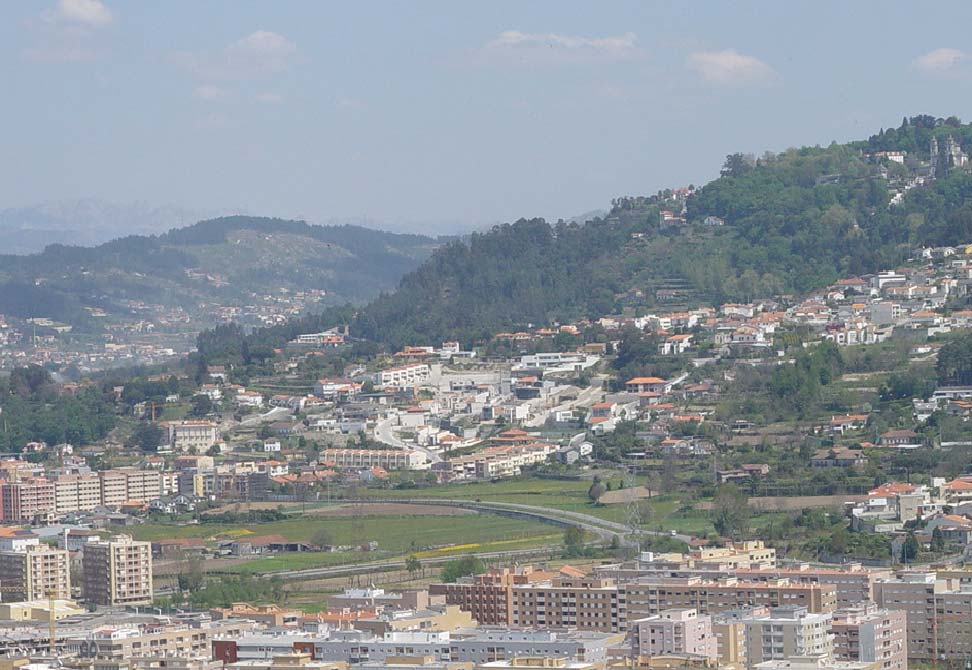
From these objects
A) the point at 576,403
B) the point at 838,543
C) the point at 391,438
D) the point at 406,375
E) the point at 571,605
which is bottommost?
the point at 571,605

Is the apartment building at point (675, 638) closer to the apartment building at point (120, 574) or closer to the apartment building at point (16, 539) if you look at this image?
the apartment building at point (120, 574)

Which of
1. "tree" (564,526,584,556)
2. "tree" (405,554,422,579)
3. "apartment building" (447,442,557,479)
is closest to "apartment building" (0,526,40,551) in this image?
"tree" (405,554,422,579)

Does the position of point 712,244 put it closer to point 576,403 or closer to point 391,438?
point 576,403

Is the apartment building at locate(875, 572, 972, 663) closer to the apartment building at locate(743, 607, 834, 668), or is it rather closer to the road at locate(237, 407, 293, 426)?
the apartment building at locate(743, 607, 834, 668)

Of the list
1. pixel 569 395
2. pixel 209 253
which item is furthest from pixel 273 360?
pixel 209 253

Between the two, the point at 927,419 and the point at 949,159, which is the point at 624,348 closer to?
the point at 927,419

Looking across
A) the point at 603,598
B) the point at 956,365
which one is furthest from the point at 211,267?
the point at 603,598

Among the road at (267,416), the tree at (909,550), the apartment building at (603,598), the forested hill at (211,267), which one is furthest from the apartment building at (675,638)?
the forested hill at (211,267)
